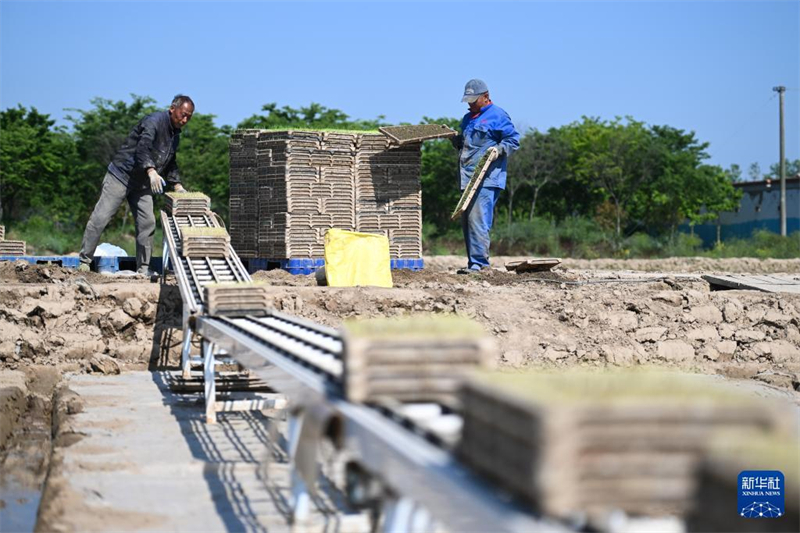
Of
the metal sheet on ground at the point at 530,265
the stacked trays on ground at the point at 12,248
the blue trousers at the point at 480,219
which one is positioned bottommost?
the metal sheet on ground at the point at 530,265

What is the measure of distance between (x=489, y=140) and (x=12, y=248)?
7.61 meters

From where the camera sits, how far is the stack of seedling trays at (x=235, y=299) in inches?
327

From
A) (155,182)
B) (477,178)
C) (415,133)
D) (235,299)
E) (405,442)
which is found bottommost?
(405,442)

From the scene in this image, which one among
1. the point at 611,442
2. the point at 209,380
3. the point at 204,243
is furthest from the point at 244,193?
the point at 611,442

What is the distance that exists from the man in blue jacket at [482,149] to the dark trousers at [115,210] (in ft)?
13.6

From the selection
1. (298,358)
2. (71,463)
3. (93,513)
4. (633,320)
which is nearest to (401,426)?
(298,358)

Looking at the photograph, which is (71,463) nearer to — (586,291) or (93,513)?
(93,513)

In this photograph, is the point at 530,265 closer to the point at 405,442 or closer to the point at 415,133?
the point at 415,133

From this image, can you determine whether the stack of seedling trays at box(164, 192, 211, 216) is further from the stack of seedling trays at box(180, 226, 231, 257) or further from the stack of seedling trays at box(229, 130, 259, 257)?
the stack of seedling trays at box(229, 130, 259, 257)

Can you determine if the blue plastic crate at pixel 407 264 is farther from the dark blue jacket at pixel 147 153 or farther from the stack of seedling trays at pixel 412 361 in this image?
the stack of seedling trays at pixel 412 361

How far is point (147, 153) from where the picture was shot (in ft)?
40.5

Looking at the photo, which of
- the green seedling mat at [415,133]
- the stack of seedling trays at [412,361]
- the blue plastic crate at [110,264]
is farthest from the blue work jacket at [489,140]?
the stack of seedling trays at [412,361]

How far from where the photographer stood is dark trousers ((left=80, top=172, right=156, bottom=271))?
12891mm

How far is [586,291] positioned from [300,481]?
873 cm
